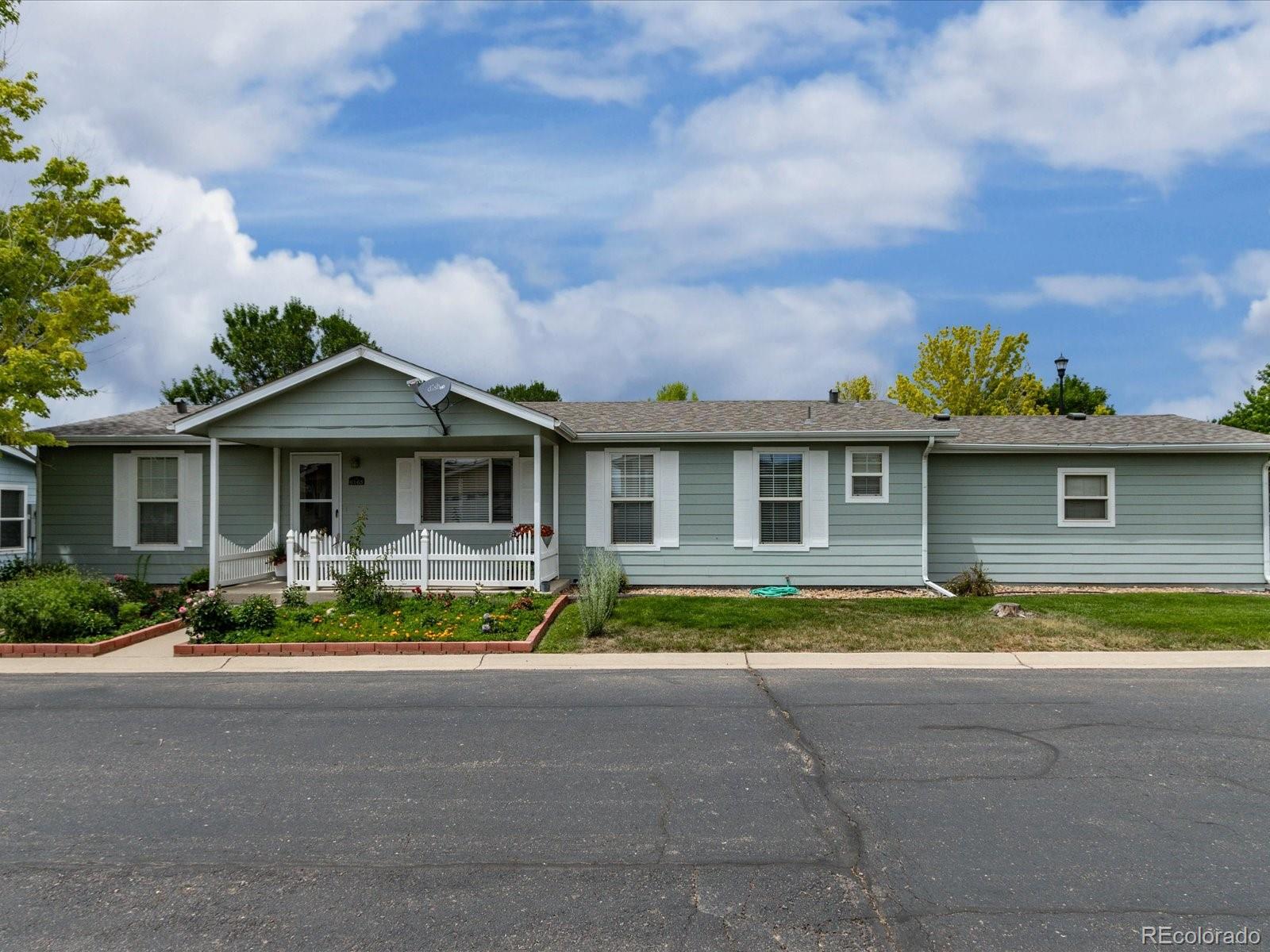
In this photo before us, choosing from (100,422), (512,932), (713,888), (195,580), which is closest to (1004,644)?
(713,888)

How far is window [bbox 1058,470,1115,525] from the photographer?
15.4 m

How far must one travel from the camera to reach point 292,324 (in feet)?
115

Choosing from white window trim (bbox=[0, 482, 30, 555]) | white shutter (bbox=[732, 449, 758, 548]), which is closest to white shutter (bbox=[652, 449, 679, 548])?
white shutter (bbox=[732, 449, 758, 548])

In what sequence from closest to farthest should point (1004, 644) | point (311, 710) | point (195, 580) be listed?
point (311, 710), point (1004, 644), point (195, 580)

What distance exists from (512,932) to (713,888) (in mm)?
940

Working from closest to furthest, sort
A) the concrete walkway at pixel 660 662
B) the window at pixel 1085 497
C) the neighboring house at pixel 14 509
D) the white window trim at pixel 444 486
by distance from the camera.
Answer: the concrete walkway at pixel 660 662, the white window trim at pixel 444 486, the window at pixel 1085 497, the neighboring house at pixel 14 509

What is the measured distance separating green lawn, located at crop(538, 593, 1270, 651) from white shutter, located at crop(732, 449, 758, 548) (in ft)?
6.46

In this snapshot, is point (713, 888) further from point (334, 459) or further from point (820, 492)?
point (334, 459)

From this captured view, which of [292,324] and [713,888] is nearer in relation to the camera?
[713,888]

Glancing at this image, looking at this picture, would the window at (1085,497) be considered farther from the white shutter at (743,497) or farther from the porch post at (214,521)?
the porch post at (214,521)

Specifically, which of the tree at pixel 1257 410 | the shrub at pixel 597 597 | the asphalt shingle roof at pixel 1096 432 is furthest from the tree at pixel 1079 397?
the shrub at pixel 597 597

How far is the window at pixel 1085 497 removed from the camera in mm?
15383

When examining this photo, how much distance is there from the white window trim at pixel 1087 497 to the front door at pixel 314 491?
13479 millimetres

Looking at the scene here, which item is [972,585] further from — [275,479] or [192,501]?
[192,501]
